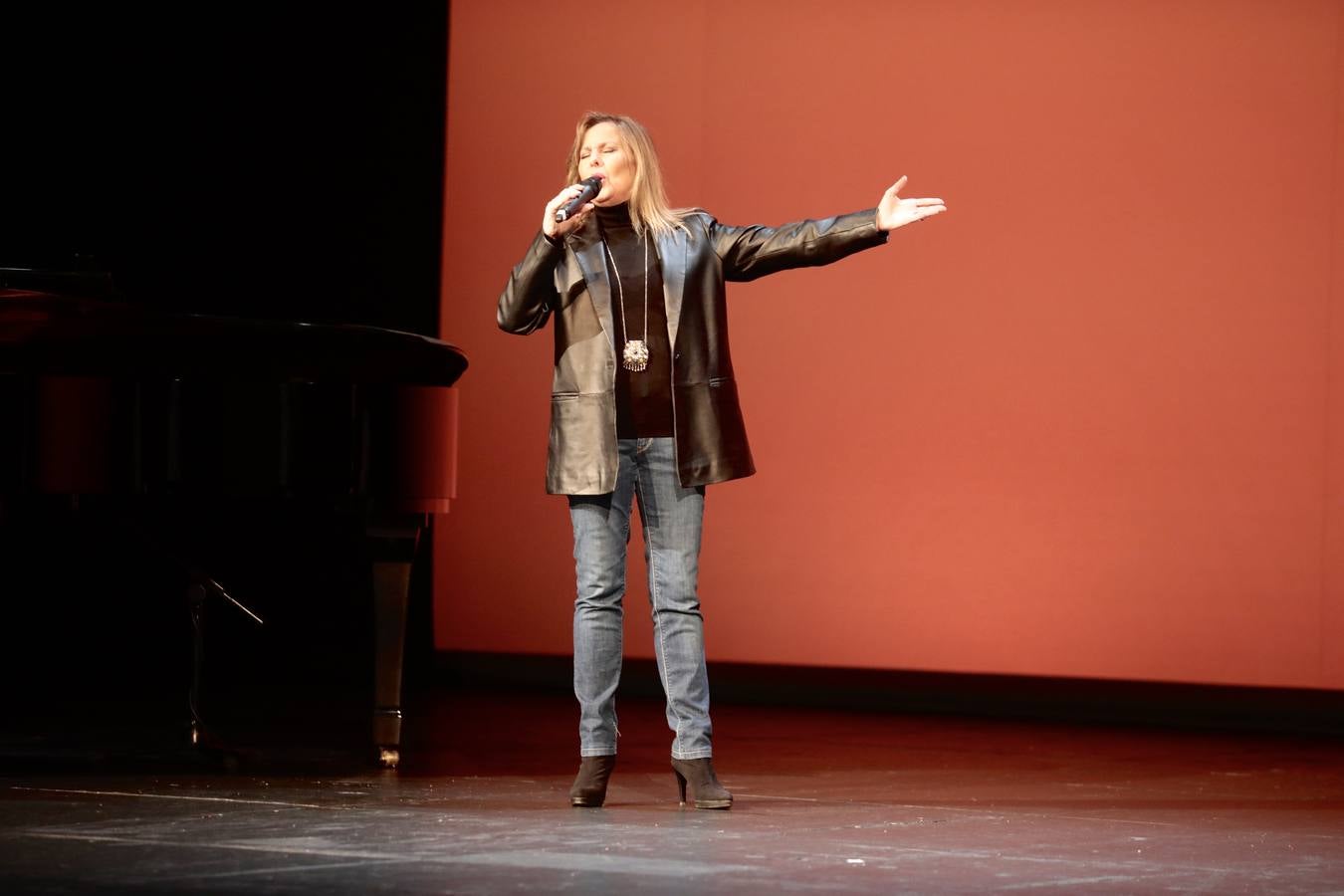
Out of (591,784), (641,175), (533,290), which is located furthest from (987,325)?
(591,784)

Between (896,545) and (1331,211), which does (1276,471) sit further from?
(896,545)

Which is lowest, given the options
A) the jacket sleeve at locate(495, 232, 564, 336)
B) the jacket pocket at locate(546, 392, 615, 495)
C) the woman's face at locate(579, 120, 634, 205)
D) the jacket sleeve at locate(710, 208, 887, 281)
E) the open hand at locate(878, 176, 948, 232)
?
the jacket pocket at locate(546, 392, 615, 495)

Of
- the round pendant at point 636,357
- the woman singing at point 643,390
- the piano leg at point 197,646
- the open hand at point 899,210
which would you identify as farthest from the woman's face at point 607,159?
the piano leg at point 197,646

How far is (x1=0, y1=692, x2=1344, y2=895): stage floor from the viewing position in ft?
7.64

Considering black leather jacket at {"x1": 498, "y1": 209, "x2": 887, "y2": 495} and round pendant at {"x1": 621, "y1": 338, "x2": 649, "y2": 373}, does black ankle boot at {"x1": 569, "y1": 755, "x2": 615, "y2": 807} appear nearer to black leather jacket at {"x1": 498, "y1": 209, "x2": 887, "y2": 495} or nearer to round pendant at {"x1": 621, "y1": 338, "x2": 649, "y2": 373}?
black leather jacket at {"x1": 498, "y1": 209, "x2": 887, "y2": 495}

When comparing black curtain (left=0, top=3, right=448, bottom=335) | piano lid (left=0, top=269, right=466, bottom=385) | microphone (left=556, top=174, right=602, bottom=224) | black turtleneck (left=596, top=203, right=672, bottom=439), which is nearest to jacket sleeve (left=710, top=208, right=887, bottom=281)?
black turtleneck (left=596, top=203, right=672, bottom=439)

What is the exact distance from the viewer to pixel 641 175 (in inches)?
119

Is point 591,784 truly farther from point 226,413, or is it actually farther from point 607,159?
point 607,159

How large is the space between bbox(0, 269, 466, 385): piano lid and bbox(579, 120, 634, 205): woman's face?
541 mm

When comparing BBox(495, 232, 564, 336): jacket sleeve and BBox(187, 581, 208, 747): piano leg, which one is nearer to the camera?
BBox(495, 232, 564, 336): jacket sleeve

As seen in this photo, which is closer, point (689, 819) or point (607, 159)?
point (689, 819)

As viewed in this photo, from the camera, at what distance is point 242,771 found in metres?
3.42

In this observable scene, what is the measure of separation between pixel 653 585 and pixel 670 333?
0.44 meters

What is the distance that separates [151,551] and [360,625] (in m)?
0.74
